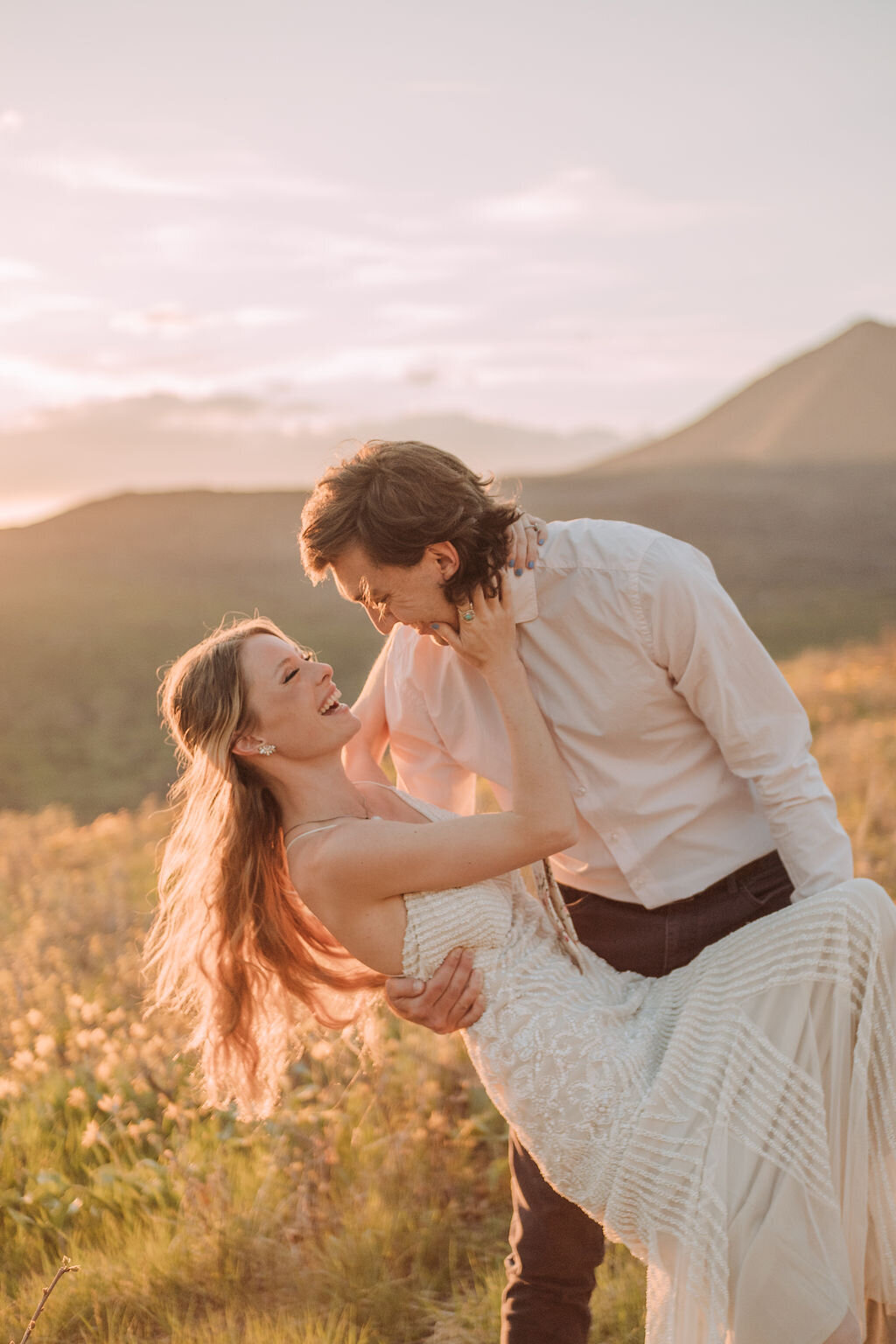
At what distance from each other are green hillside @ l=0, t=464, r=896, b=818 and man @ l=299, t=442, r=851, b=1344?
30.7 feet

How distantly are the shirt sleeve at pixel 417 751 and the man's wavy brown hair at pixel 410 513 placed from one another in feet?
1.97

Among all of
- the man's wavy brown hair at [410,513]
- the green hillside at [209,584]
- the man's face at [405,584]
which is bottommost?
the green hillside at [209,584]

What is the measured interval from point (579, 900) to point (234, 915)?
1051mm

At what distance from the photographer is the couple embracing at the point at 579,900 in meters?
2.60

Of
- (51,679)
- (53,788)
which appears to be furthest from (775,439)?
(53,788)

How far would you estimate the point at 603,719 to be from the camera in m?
3.13

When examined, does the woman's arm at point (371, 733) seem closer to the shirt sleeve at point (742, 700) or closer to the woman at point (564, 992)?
the woman at point (564, 992)

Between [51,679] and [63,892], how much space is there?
88.3ft

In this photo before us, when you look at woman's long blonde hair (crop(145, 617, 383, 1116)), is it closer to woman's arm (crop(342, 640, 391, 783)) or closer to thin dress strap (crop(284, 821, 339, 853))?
thin dress strap (crop(284, 821, 339, 853))

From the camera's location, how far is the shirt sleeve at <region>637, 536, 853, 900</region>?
2.95 m

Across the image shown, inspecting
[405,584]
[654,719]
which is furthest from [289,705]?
[654,719]

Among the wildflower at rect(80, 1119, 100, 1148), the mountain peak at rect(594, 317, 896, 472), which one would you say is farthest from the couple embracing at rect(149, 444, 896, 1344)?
the mountain peak at rect(594, 317, 896, 472)

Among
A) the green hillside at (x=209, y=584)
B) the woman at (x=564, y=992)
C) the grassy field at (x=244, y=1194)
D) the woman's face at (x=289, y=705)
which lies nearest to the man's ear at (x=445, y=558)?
the woman at (x=564, y=992)

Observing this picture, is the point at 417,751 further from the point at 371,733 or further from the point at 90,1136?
the point at 90,1136
